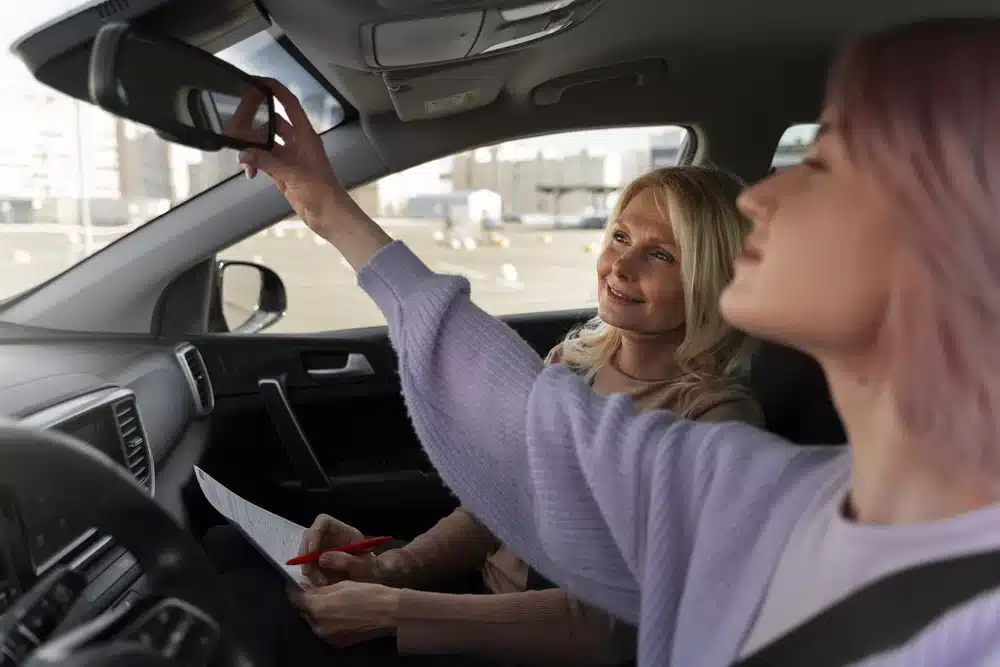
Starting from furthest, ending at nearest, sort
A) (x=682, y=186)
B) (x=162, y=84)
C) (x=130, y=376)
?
1. (x=130, y=376)
2. (x=682, y=186)
3. (x=162, y=84)

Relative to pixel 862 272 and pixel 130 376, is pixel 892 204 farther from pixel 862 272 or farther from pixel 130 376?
pixel 130 376

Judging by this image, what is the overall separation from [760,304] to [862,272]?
0.09 m

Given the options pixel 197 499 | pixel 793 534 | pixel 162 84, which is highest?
pixel 162 84

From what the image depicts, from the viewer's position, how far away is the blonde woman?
1.52 metres

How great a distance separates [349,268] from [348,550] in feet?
2.36

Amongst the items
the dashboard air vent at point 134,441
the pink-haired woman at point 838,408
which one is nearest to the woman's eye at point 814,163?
the pink-haired woman at point 838,408

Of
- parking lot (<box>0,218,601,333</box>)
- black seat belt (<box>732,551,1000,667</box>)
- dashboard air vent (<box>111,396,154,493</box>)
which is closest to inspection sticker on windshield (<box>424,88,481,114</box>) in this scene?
parking lot (<box>0,218,601,333</box>)

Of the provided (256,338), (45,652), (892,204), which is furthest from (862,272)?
(256,338)

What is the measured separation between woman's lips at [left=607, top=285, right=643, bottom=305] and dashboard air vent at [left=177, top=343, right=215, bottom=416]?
3.31 feet

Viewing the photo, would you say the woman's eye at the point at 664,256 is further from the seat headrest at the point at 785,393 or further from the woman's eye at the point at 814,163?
the woman's eye at the point at 814,163

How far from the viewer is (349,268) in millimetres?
1217

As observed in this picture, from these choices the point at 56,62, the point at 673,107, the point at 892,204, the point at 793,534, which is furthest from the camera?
the point at 673,107

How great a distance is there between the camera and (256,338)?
244 cm

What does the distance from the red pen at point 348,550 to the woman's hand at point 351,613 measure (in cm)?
7
